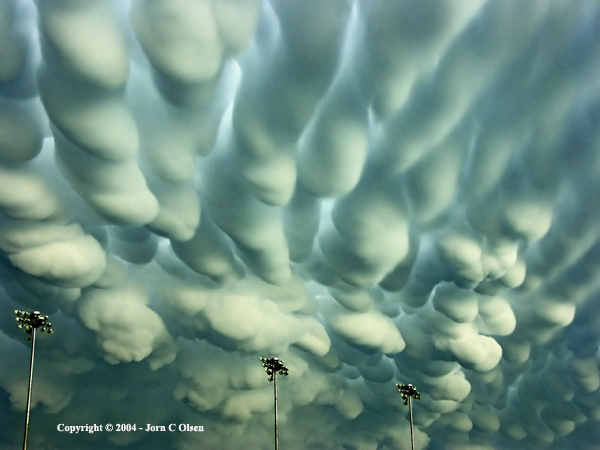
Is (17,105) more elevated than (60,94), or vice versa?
(17,105)

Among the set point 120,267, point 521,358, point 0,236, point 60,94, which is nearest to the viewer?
point 60,94

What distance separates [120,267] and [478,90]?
20.2 metres

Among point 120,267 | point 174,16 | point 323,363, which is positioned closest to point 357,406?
point 323,363

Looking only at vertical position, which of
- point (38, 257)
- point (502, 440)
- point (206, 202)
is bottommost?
point (502, 440)

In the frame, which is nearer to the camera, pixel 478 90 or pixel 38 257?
pixel 478 90

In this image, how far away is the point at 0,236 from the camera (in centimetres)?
2097

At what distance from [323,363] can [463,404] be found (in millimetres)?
19578

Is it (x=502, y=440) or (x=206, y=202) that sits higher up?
(x=206, y=202)

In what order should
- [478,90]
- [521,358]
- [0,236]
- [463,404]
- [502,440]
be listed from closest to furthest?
[478,90]
[0,236]
[521,358]
[463,404]
[502,440]

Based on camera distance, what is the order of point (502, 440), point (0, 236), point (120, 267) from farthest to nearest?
point (502, 440) < point (120, 267) < point (0, 236)

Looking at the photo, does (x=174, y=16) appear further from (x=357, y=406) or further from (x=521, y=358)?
(x=357, y=406)

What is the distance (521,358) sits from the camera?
137ft

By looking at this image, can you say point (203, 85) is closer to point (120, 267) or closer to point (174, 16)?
point (174, 16)

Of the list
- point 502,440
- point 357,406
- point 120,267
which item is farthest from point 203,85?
point 502,440
